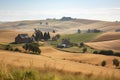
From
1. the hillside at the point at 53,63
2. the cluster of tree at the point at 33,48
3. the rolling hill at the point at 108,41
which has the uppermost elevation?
the hillside at the point at 53,63

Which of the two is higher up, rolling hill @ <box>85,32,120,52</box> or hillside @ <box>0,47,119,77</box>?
hillside @ <box>0,47,119,77</box>

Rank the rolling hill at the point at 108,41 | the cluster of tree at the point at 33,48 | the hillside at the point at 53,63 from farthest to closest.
Answer: the rolling hill at the point at 108,41 → the cluster of tree at the point at 33,48 → the hillside at the point at 53,63

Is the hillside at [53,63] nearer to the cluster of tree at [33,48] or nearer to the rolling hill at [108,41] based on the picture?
the cluster of tree at [33,48]

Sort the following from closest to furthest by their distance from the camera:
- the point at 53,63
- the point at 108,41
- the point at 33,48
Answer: the point at 53,63
the point at 33,48
the point at 108,41

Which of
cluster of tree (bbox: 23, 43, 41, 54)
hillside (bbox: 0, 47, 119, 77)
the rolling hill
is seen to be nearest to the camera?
hillside (bbox: 0, 47, 119, 77)

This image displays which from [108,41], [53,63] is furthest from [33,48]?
[108,41]

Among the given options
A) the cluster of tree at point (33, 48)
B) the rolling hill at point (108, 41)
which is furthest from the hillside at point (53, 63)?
the rolling hill at point (108, 41)

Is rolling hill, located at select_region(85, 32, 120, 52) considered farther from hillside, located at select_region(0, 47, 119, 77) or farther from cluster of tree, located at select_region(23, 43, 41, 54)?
cluster of tree, located at select_region(23, 43, 41, 54)

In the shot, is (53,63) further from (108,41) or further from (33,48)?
(108,41)

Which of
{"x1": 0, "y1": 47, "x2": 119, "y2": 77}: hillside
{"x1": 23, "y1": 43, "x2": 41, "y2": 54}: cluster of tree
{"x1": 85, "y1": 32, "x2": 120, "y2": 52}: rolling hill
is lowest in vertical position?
{"x1": 85, "y1": 32, "x2": 120, "y2": 52}: rolling hill

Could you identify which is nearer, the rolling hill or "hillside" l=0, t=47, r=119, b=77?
"hillside" l=0, t=47, r=119, b=77

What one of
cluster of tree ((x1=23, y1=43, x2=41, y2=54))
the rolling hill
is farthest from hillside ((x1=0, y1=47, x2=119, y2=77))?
the rolling hill

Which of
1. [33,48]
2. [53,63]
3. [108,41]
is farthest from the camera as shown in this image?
[108,41]

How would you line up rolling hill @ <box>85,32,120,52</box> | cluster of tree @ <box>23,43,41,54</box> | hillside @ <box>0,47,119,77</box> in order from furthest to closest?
rolling hill @ <box>85,32,120,52</box>
cluster of tree @ <box>23,43,41,54</box>
hillside @ <box>0,47,119,77</box>
